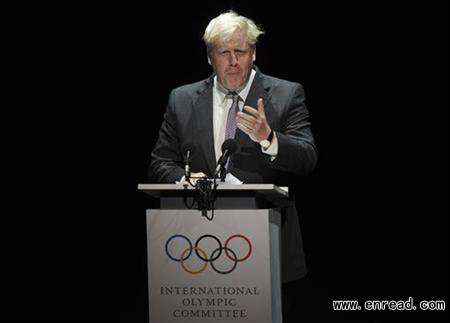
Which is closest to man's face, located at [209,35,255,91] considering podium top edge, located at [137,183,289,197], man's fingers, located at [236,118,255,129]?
man's fingers, located at [236,118,255,129]

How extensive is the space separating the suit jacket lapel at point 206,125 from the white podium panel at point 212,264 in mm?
745

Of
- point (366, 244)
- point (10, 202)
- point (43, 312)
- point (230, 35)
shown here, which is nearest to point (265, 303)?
point (230, 35)

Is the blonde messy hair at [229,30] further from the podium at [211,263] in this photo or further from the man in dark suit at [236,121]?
the podium at [211,263]

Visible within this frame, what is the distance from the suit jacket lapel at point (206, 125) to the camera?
393cm

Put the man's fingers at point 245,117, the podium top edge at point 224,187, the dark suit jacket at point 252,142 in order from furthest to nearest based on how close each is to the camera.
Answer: the dark suit jacket at point 252,142, the man's fingers at point 245,117, the podium top edge at point 224,187

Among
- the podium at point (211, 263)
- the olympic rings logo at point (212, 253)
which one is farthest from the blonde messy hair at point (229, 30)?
the olympic rings logo at point (212, 253)

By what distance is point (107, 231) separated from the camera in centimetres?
545

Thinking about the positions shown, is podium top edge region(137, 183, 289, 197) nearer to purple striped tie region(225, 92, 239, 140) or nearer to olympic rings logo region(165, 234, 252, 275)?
olympic rings logo region(165, 234, 252, 275)

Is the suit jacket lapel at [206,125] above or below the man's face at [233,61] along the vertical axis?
below

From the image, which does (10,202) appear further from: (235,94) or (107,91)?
(235,94)

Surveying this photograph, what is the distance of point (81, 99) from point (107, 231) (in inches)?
37.1

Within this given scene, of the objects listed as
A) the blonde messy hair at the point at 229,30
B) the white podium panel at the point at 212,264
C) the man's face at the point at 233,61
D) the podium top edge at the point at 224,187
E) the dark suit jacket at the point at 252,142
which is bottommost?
the white podium panel at the point at 212,264

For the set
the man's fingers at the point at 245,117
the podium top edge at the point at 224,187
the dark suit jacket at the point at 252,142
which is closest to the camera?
the podium top edge at the point at 224,187

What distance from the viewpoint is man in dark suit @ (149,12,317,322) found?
3.90 m
